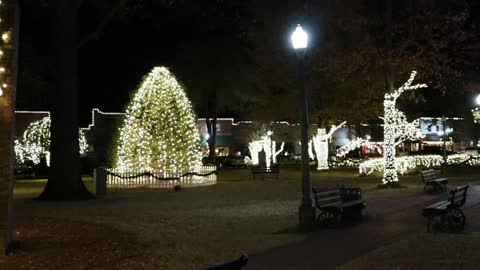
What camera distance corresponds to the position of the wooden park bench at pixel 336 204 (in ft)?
52.2

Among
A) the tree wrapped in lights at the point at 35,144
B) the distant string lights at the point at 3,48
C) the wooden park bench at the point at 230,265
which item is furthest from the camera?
the tree wrapped in lights at the point at 35,144

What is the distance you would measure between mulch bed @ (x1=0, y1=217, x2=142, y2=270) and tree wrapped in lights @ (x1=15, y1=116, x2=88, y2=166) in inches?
1584

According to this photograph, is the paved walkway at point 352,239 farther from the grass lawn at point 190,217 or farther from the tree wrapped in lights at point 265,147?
the tree wrapped in lights at point 265,147

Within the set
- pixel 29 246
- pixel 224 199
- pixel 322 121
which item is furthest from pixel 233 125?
pixel 29 246

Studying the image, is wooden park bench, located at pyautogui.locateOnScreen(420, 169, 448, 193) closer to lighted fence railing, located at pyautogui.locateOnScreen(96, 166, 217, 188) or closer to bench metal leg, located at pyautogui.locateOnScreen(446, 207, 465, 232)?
bench metal leg, located at pyautogui.locateOnScreen(446, 207, 465, 232)

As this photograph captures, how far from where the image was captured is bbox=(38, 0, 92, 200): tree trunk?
2548cm

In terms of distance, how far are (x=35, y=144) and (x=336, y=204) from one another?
44.8 metres

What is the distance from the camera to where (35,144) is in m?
56.4

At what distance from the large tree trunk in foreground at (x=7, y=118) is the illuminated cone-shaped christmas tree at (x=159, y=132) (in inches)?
787

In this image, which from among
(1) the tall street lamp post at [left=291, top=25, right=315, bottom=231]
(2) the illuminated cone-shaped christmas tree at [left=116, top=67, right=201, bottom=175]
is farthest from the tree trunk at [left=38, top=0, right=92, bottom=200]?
(1) the tall street lamp post at [left=291, top=25, right=315, bottom=231]

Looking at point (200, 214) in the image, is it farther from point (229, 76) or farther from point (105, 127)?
point (105, 127)

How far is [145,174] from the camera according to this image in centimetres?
3144

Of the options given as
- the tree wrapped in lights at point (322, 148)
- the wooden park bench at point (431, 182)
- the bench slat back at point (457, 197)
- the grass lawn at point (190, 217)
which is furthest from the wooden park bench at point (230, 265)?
the tree wrapped in lights at point (322, 148)

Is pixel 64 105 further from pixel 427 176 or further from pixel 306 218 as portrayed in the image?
pixel 427 176
